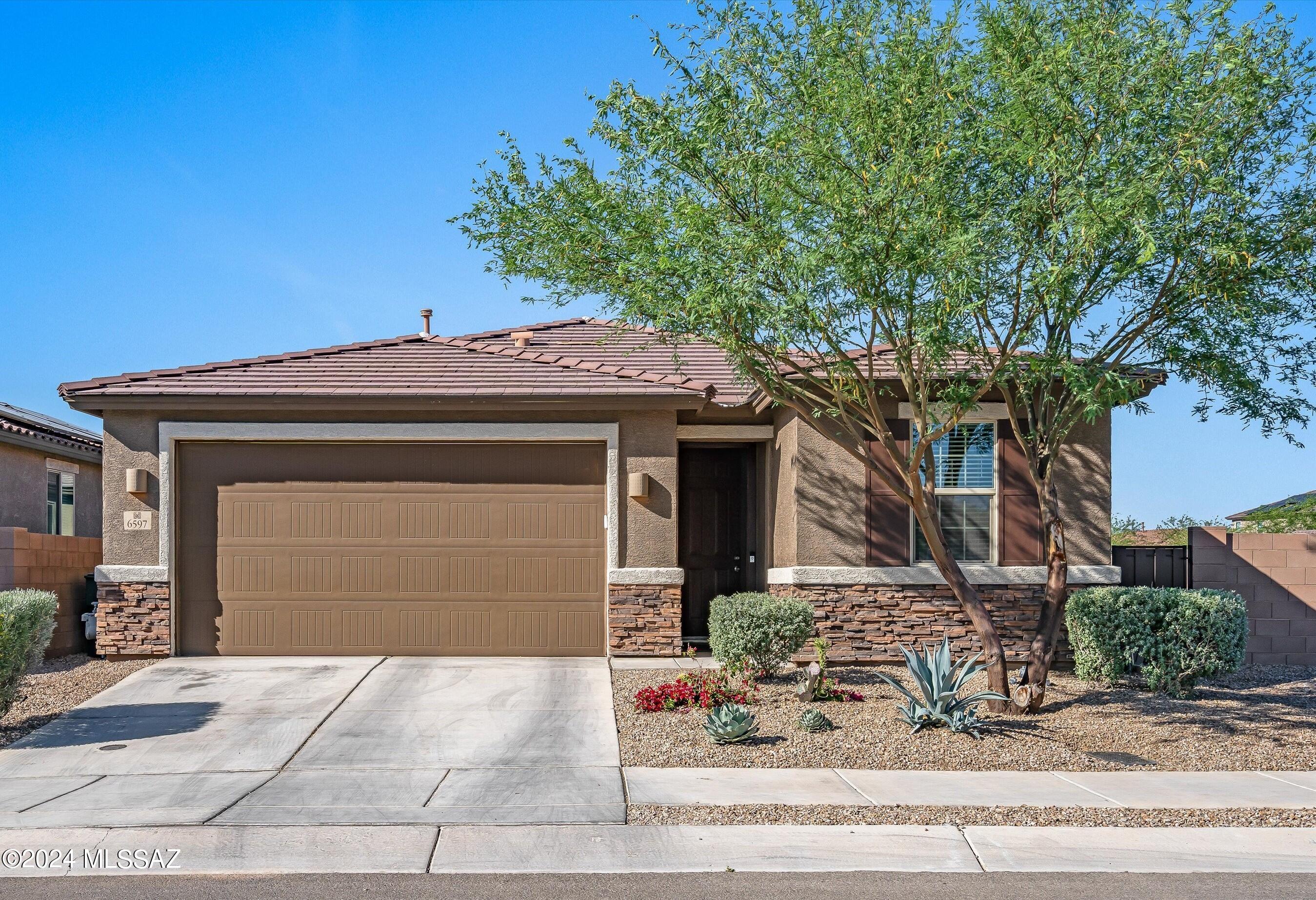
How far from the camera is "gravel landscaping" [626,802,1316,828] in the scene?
22.8 feet

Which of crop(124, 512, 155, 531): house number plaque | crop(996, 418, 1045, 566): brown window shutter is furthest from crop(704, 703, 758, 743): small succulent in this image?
crop(124, 512, 155, 531): house number plaque

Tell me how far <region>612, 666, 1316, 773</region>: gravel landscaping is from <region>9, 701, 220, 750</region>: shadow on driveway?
154 inches

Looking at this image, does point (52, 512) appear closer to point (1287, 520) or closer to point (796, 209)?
point (796, 209)

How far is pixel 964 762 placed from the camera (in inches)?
339

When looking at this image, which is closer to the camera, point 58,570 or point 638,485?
point 638,485

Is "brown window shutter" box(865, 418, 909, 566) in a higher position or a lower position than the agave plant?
higher

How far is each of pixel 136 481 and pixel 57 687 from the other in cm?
254

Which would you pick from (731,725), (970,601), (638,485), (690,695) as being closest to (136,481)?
(638,485)

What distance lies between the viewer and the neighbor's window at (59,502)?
1812 centimetres

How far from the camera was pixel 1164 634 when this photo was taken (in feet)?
35.7

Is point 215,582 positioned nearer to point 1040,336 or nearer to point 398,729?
point 398,729

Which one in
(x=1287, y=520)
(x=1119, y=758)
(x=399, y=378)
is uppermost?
(x=399, y=378)

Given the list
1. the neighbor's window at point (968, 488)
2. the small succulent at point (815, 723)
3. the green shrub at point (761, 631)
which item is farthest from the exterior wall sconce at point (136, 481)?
the neighbor's window at point (968, 488)

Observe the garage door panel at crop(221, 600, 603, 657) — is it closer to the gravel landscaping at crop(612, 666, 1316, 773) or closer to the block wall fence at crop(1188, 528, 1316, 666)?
the gravel landscaping at crop(612, 666, 1316, 773)
